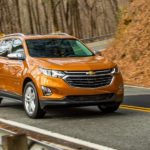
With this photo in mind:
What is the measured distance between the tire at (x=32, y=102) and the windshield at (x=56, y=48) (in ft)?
2.74

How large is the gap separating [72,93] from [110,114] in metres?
1.37

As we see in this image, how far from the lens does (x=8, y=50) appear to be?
1364 cm

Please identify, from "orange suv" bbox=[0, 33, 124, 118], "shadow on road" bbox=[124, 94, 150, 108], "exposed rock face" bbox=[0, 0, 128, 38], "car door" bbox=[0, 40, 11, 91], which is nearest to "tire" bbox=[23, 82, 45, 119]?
"orange suv" bbox=[0, 33, 124, 118]

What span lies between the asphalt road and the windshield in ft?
4.36

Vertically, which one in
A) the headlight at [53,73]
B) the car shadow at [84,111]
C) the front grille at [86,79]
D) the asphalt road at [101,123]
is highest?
the headlight at [53,73]

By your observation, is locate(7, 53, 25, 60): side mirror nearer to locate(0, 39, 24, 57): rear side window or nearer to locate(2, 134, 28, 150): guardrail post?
locate(0, 39, 24, 57): rear side window

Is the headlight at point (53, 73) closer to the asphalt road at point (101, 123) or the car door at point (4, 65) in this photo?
the asphalt road at point (101, 123)

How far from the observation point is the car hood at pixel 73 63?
11375mm

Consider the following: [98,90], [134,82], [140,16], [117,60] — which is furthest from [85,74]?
[140,16]

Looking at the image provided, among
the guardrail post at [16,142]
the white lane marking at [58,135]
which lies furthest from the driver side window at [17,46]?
the guardrail post at [16,142]

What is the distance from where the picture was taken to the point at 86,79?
11.3 metres

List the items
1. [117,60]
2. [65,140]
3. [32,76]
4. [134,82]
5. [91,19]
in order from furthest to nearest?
[91,19]
[117,60]
[134,82]
[32,76]
[65,140]

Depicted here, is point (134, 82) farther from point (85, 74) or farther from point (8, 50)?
point (85, 74)

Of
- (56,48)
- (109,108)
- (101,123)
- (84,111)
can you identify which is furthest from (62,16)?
(101,123)
